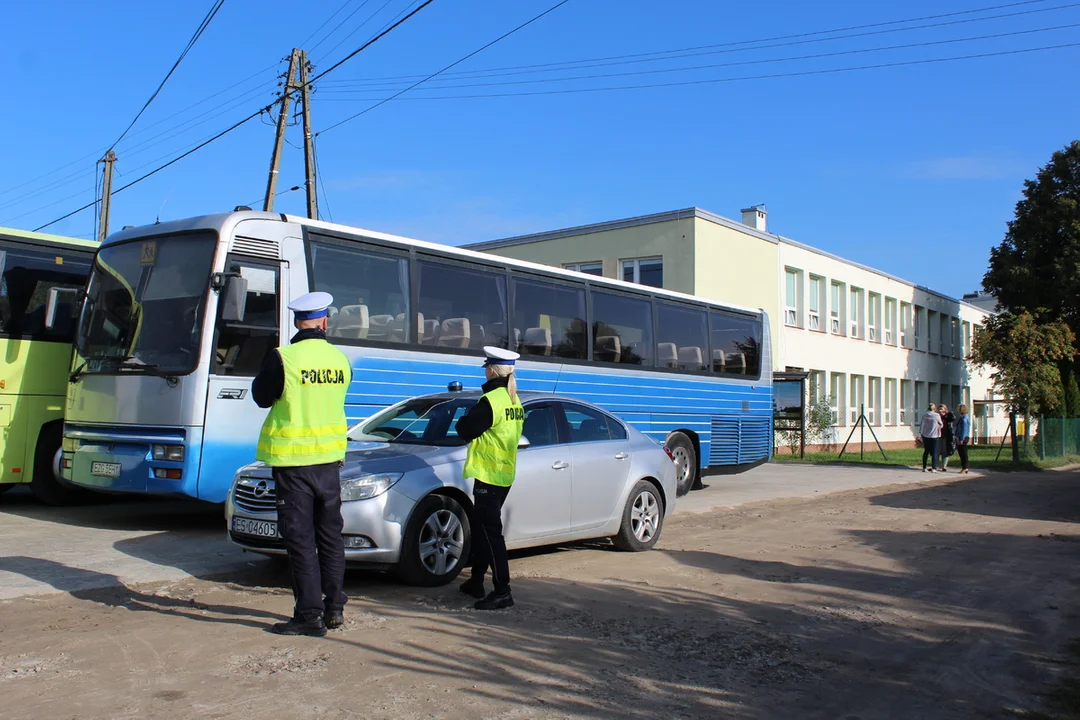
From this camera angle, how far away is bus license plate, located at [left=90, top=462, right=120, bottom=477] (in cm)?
1047

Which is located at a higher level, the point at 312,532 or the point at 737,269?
the point at 737,269

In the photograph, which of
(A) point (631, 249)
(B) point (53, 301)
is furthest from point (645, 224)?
(B) point (53, 301)

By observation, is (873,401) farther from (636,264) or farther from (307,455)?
(307,455)

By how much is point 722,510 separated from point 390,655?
948cm

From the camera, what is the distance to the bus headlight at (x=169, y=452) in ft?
32.9

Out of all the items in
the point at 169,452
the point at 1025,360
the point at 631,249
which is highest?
the point at 631,249

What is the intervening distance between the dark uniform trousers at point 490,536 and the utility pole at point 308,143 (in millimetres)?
16655

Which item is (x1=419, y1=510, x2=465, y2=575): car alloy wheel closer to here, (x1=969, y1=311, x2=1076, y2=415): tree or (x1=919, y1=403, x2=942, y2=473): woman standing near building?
(x1=919, y1=403, x2=942, y2=473): woman standing near building

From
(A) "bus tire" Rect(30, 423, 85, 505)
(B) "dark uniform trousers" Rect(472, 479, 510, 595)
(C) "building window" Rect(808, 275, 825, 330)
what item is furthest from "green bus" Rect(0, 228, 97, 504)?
(C) "building window" Rect(808, 275, 825, 330)

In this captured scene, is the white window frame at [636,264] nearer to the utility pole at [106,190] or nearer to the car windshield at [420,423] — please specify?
the utility pole at [106,190]

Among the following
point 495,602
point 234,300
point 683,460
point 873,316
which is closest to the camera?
point 495,602

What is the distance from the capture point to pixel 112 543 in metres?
9.93

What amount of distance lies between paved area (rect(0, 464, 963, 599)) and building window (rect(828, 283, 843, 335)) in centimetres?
2312

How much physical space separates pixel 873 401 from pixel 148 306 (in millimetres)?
36642
